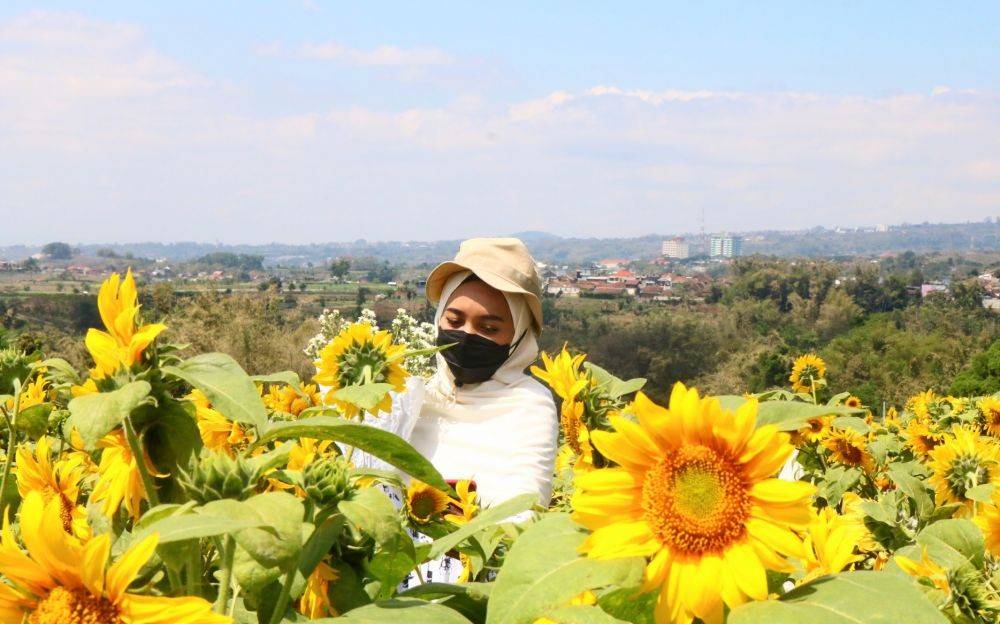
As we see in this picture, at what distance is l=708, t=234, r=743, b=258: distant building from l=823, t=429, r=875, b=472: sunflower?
550ft

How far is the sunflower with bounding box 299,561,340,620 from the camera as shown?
2.63ft

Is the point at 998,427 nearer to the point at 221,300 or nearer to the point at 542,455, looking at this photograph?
the point at 542,455

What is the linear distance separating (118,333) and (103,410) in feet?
0.47

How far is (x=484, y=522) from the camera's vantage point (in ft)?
2.64

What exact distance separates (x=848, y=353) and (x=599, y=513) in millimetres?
35594

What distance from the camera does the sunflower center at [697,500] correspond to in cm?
76

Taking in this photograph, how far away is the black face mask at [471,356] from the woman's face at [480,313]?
25 millimetres

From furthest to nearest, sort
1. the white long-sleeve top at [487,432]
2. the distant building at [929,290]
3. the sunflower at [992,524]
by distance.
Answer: the distant building at [929,290] < the white long-sleeve top at [487,432] < the sunflower at [992,524]

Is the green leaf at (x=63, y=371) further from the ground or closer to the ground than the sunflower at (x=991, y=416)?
further from the ground

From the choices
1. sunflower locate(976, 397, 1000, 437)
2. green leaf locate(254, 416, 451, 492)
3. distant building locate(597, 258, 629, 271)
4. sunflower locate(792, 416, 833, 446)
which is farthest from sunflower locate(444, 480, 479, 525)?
distant building locate(597, 258, 629, 271)

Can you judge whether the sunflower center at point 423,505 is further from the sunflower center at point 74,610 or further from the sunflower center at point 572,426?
the sunflower center at point 74,610

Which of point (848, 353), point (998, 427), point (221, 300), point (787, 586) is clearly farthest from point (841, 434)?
point (848, 353)

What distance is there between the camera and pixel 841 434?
328 centimetres

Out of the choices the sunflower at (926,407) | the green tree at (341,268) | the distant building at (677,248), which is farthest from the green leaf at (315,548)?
the distant building at (677,248)
